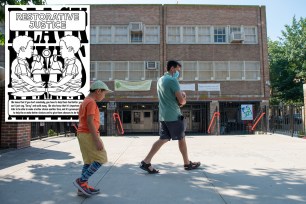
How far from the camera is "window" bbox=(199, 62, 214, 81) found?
22.0 meters

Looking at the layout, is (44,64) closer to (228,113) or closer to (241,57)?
(241,57)

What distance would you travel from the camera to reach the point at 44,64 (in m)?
9.71

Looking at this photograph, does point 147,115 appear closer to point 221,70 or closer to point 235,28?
point 221,70

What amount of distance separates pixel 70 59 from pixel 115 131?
1129cm

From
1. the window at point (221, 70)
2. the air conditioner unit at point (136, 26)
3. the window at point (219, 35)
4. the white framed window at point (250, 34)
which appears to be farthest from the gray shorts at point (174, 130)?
the white framed window at point (250, 34)

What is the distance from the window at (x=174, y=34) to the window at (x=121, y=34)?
3482 mm

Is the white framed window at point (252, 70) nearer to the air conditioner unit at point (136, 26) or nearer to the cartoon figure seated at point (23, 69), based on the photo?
the air conditioner unit at point (136, 26)

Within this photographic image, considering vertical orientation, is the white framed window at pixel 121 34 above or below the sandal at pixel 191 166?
above

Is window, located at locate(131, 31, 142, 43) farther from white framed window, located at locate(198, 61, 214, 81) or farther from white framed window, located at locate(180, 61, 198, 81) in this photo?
white framed window, located at locate(198, 61, 214, 81)

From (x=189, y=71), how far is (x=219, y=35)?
3865mm

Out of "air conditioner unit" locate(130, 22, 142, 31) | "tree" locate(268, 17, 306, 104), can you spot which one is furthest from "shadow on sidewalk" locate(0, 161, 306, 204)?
"tree" locate(268, 17, 306, 104)

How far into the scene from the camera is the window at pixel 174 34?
22.4m

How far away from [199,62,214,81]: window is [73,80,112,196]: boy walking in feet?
61.9

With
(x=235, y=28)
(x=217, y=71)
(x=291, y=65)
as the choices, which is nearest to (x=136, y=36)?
(x=217, y=71)
